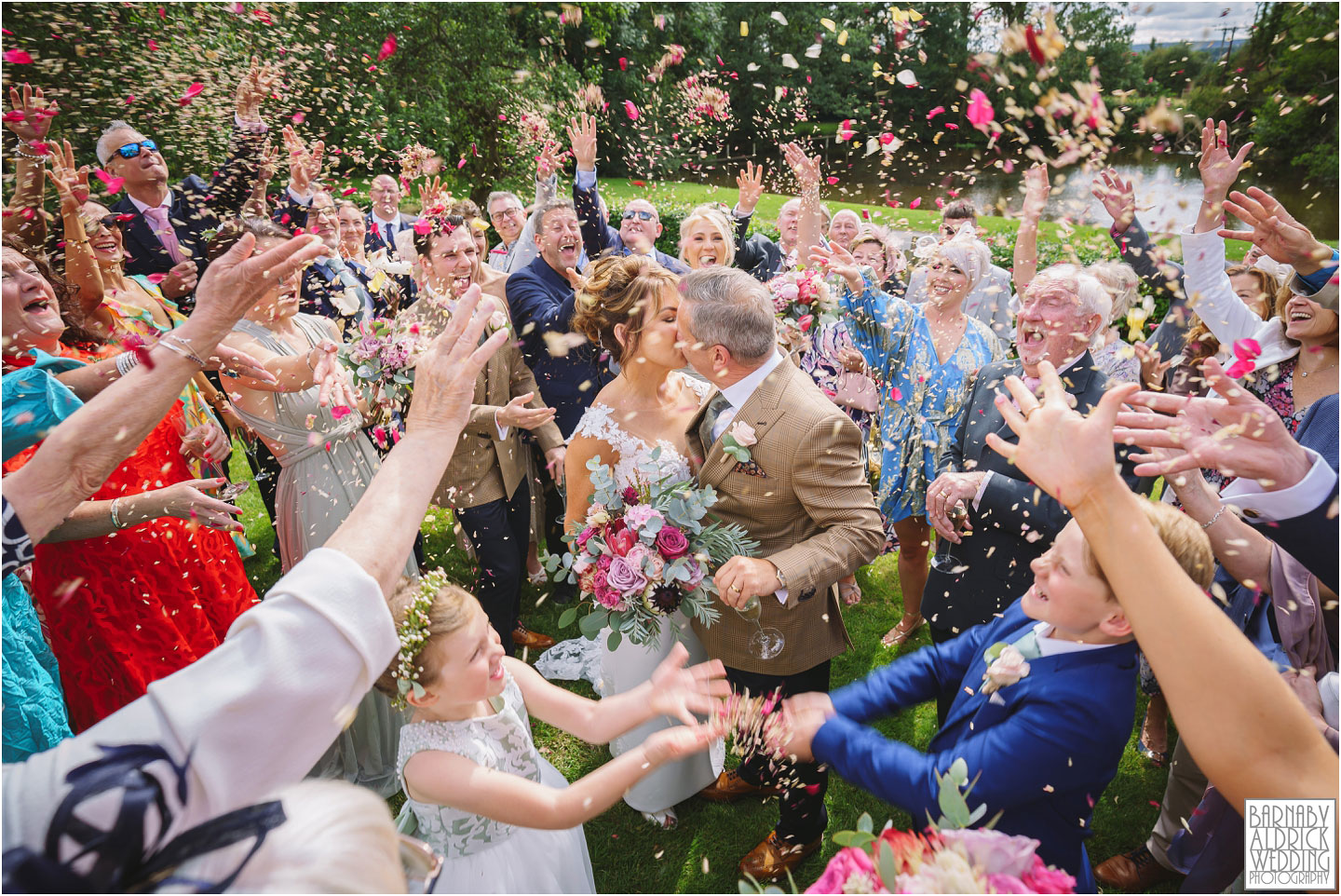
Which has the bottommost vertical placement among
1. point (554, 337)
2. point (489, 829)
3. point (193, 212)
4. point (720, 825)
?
point (720, 825)

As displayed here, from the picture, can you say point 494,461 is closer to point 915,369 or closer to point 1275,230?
point 915,369

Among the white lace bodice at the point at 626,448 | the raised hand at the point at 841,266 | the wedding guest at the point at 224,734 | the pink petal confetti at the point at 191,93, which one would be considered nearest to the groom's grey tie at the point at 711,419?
the white lace bodice at the point at 626,448

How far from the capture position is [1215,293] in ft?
13.3

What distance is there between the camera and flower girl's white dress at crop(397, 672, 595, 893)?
2.29 m

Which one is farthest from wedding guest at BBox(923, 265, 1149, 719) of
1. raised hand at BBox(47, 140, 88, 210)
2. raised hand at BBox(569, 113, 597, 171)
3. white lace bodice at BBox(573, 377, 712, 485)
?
raised hand at BBox(47, 140, 88, 210)

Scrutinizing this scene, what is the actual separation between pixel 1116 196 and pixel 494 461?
13.7 feet

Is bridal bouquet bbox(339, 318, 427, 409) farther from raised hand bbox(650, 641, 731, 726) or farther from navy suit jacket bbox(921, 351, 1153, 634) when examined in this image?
navy suit jacket bbox(921, 351, 1153, 634)

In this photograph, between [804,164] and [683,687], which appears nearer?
[683,687]

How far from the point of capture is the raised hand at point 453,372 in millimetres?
1597

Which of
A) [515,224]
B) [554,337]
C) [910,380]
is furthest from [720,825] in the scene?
[515,224]

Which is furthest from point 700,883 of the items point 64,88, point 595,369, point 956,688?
point 64,88

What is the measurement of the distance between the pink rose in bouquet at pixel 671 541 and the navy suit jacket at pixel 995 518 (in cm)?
137

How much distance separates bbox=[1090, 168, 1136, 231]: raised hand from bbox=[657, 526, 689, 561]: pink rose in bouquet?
3341 millimetres

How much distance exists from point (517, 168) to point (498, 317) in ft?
38.8
